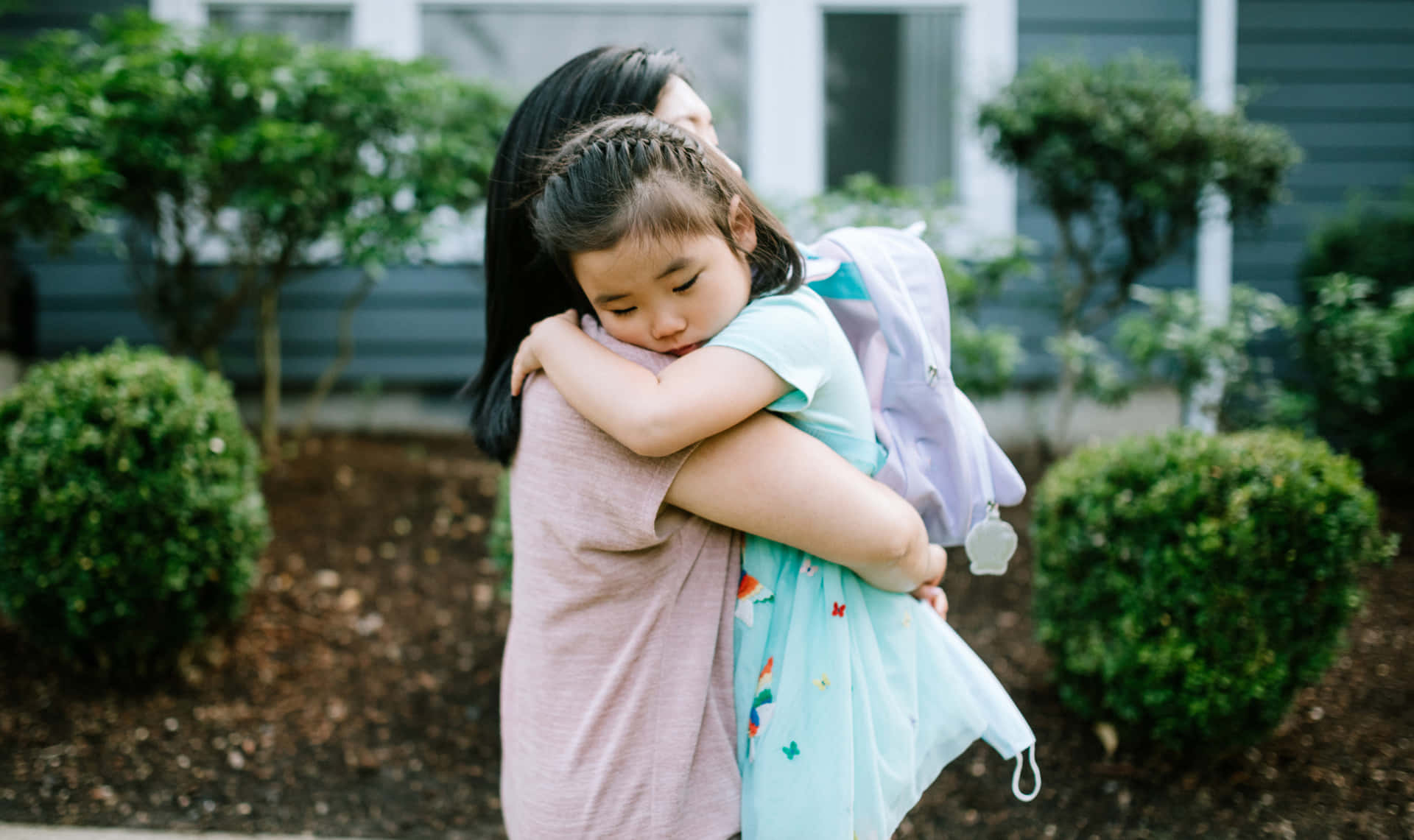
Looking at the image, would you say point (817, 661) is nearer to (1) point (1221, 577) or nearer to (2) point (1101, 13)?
(1) point (1221, 577)

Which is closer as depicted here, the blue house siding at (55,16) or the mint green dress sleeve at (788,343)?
the mint green dress sleeve at (788,343)

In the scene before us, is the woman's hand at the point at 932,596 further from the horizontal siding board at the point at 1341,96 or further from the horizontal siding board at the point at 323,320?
the horizontal siding board at the point at 1341,96

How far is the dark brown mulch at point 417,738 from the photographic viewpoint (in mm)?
2807

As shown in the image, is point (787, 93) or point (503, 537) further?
point (787, 93)

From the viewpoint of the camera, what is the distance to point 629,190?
4.12 feet

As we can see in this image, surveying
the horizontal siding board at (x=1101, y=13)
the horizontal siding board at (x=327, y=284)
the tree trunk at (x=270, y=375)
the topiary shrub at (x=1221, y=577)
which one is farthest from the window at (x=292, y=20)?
the topiary shrub at (x=1221, y=577)

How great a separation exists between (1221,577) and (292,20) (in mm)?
6081

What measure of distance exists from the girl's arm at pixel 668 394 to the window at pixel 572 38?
519cm

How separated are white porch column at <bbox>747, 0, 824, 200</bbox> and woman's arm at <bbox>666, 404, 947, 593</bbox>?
5.05 metres

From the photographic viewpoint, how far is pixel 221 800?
290 centimetres

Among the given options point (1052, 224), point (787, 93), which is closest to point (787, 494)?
point (787, 93)

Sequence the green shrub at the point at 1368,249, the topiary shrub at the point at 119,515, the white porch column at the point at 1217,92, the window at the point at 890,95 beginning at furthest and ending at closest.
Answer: the window at the point at 890,95 → the white porch column at the point at 1217,92 → the green shrub at the point at 1368,249 → the topiary shrub at the point at 119,515

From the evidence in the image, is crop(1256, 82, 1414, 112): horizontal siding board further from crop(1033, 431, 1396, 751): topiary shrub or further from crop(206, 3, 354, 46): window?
crop(206, 3, 354, 46): window

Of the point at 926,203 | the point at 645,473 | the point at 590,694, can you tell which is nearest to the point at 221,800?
the point at 590,694
